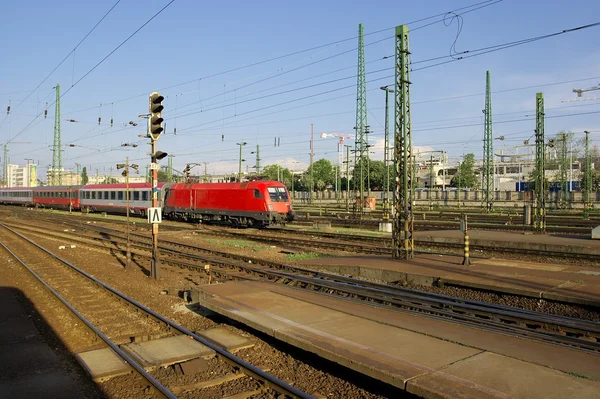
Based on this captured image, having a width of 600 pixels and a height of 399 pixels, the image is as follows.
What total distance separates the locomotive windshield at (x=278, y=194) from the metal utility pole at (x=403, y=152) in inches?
543

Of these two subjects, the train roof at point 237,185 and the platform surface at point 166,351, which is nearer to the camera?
the platform surface at point 166,351

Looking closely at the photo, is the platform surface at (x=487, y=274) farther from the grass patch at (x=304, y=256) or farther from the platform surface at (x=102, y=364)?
the platform surface at (x=102, y=364)

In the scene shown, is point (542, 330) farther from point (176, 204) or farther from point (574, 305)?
point (176, 204)

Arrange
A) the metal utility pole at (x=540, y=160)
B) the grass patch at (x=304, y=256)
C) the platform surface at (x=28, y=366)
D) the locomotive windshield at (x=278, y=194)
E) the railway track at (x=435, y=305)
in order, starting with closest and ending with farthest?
the platform surface at (x=28, y=366)
the railway track at (x=435, y=305)
the grass patch at (x=304, y=256)
the metal utility pole at (x=540, y=160)
the locomotive windshield at (x=278, y=194)

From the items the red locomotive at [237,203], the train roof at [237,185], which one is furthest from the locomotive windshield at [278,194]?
the train roof at [237,185]

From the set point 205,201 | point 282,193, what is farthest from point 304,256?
point 205,201

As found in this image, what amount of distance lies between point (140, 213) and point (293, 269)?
2932cm

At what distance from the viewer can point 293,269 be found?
13703mm

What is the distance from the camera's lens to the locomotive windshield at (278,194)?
92.2 feet

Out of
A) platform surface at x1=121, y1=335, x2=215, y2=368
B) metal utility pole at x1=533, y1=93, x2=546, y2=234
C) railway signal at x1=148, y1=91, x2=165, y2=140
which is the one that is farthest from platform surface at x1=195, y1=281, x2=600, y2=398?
metal utility pole at x1=533, y1=93, x2=546, y2=234

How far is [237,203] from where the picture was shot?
97.2ft

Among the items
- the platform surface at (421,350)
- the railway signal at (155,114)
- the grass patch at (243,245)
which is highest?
the railway signal at (155,114)

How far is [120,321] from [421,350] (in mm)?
5569

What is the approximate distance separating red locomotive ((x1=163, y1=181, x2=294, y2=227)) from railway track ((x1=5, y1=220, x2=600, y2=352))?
12.2 metres
